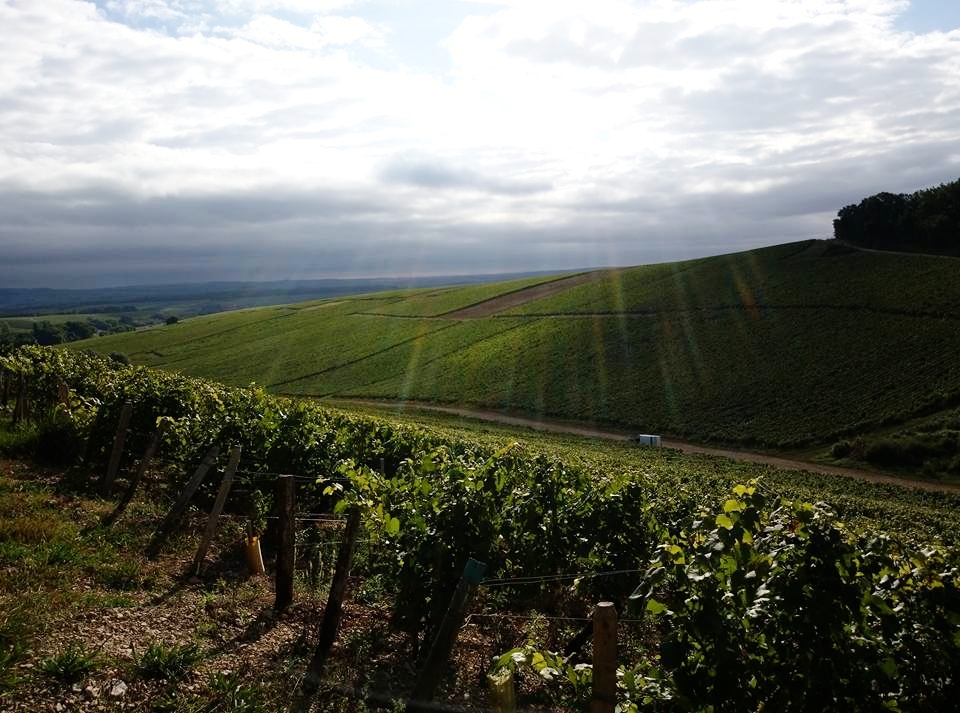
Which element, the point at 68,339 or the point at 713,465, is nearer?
the point at 713,465

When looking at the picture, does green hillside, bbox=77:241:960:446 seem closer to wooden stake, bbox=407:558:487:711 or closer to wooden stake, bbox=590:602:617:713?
wooden stake, bbox=407:558:487:711

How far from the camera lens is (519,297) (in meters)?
106

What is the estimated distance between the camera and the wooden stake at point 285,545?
8492mm

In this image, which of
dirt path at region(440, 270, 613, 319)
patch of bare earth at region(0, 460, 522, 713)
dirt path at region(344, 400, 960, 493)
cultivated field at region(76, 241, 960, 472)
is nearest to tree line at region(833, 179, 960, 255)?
cultivated field at region(76, 241, 960, 472)

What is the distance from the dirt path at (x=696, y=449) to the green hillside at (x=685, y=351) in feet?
5.73

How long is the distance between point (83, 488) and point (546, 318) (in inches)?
3060

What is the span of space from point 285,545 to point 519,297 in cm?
9856

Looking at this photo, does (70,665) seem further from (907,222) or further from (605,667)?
(907,222)

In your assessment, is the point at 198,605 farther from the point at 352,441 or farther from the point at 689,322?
the point at 689,322

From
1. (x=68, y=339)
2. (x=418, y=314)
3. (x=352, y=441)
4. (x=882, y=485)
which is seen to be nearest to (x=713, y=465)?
(x=882, y=485)

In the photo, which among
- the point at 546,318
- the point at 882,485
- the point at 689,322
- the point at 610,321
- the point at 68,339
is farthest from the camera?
the point at 68,339

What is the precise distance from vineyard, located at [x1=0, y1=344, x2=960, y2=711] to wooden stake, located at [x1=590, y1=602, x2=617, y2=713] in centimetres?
12

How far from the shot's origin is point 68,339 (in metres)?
137

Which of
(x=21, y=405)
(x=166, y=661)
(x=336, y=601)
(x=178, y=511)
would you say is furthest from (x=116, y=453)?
(x=21, y=405)
